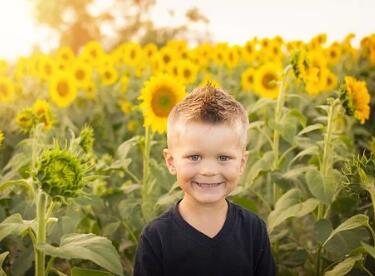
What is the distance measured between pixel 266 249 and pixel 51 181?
2.66 ft

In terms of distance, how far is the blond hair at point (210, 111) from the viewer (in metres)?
1.91

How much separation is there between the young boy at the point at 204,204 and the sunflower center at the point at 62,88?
343 centimetres

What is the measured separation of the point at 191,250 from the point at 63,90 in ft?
11.9

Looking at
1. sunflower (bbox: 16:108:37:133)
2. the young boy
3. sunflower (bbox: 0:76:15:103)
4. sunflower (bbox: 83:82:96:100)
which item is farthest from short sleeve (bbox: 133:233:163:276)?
sunflower (bbox: 83:82:96:100)

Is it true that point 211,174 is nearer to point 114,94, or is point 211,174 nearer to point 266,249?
point 266,249

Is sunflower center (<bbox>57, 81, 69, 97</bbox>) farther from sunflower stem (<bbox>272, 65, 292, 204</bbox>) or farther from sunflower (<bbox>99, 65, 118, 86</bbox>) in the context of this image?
sunflower stem (<bbox>272, 65, 292, 204</bbox>)

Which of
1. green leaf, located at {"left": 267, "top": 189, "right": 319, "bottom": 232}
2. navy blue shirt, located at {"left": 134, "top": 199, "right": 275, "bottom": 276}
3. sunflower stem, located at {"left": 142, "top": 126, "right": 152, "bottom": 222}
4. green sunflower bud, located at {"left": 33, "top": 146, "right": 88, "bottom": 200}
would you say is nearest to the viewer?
green sunflower bud, located at {"left": 33, "top": 146, "right": 88, "bottom": 200}

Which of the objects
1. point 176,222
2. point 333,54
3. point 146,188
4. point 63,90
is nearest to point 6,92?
point 63,90

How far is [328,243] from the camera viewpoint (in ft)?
8.36

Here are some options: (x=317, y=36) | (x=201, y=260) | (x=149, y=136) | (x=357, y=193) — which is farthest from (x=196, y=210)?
(x=317, y=36)

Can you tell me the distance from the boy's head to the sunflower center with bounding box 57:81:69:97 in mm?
3480

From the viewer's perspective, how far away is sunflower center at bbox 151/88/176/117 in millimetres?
3309

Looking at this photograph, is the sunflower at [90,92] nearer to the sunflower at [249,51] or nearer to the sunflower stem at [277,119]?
the sunflower at [249,51]

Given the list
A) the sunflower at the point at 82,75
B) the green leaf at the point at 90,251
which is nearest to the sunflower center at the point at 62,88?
the sunflower at the point at 82,75
